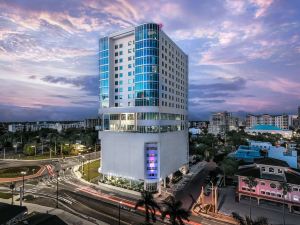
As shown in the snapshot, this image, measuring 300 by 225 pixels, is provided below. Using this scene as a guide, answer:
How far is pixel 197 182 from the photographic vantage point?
84.8m

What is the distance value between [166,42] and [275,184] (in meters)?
56.4

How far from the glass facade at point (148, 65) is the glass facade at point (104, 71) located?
15.3 metres

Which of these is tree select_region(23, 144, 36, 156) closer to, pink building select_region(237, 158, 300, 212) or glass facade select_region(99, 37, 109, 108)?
glass facade select_region(99, 37, 109, 108)

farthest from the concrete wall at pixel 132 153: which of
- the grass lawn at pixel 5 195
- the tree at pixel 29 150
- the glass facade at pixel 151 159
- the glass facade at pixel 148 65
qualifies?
the tree at pixel 29 150

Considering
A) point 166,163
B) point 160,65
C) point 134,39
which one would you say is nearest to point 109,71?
point 134,39

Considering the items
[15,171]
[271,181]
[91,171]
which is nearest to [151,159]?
[271,181]

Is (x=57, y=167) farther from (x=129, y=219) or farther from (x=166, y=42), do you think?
(x=166, y=42)

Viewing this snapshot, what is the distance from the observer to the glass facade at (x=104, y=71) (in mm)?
83306

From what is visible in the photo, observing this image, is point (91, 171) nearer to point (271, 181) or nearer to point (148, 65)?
point (148, 65)

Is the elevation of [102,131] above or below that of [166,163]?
above

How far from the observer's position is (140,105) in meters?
74.2

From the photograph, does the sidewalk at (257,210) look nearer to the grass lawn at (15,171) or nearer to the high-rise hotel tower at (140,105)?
the high-rise hotel tower at (140,105)

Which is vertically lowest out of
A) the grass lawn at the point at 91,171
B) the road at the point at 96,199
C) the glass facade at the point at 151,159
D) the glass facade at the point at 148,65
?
the road at the point at 96,199

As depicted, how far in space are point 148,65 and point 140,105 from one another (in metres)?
13.3
